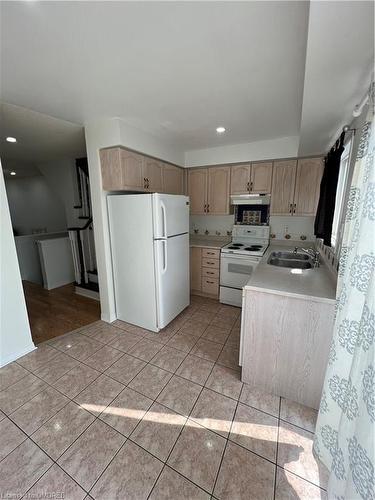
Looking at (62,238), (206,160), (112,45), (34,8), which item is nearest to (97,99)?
(112,45)

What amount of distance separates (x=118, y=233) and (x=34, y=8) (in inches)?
73.3

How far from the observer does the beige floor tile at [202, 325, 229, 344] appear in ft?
8.17

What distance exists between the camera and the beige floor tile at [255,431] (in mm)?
1359

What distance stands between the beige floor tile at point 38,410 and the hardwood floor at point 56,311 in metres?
0.92

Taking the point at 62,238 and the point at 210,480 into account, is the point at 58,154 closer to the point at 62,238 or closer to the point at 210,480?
the point at 62,238

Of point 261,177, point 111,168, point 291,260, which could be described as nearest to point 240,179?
point 261,177

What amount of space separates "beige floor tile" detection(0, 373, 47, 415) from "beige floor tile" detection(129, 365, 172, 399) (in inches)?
31.6

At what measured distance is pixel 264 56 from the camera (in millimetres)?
1317

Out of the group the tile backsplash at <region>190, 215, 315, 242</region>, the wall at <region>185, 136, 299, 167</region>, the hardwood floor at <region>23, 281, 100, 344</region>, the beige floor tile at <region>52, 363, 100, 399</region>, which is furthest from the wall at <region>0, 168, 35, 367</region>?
the tile backsplash at <region>190, 215, 315, 242</region>

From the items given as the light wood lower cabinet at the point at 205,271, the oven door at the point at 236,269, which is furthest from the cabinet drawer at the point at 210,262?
the oven door at the point at 236,269

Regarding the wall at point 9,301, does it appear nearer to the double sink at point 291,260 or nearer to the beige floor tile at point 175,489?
the beige floor tile at point 175,489

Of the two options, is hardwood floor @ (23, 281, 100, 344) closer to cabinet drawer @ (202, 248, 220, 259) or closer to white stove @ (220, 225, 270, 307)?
cabinet drawer @ (202, 248, 220, 259)

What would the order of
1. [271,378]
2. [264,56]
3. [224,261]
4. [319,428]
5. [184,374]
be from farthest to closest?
[224,261]
[184,374]
[271,378]
[264,56]
[319,428]

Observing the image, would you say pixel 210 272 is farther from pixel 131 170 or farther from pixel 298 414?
pixel 298 414
